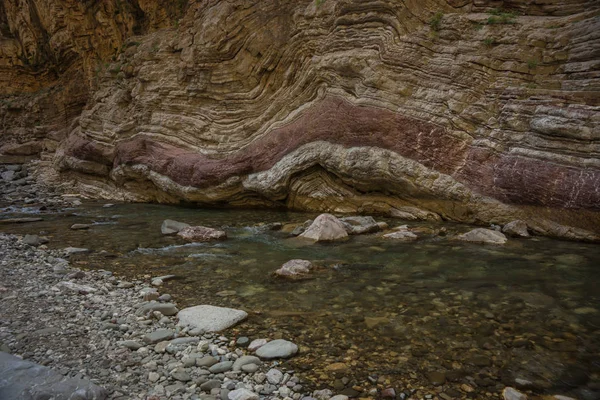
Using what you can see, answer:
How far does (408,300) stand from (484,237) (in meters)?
3.44

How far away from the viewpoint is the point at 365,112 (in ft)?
33.8

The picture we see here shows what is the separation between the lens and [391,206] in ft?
33.7

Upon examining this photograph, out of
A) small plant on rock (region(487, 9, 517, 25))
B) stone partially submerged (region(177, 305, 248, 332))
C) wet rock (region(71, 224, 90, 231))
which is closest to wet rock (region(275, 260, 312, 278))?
stone partially submerged (region(177, 305, 248, 332))

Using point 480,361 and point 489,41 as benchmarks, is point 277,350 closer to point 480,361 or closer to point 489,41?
point 480,361

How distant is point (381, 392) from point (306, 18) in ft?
36.9

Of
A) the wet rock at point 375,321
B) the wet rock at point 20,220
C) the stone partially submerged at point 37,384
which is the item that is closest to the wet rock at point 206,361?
the stone partially submerged at point 37,384

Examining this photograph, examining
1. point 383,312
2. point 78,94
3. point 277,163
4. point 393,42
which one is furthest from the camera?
point 78,94

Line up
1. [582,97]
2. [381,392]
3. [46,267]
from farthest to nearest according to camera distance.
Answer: [582,97] < [46,267] < [381,392]

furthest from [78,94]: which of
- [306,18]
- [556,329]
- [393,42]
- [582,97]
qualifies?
[556,329]

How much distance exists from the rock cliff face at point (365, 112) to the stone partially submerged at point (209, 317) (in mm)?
6311

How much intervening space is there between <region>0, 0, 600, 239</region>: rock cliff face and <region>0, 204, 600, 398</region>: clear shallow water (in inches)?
72.4

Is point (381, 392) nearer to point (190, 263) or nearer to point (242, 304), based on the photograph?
point (242, 304)

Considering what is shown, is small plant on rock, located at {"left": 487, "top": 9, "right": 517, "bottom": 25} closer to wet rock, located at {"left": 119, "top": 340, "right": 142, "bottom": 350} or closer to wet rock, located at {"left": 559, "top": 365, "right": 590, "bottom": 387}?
wet rock, located at {"left": 559, "top": 365, "right": 590, "bottom": 387}

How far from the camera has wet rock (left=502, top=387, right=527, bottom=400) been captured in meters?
2.76
